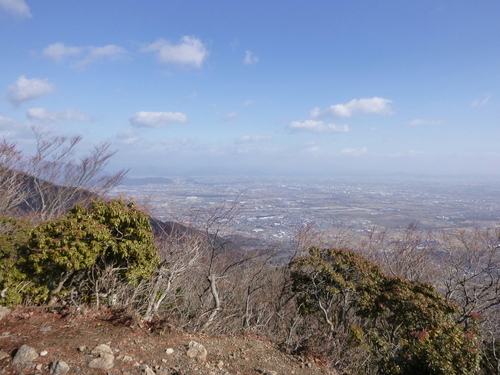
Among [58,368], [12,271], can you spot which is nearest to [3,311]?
[12,271]

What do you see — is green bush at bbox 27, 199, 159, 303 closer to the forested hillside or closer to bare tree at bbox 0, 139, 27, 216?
the forested hillside

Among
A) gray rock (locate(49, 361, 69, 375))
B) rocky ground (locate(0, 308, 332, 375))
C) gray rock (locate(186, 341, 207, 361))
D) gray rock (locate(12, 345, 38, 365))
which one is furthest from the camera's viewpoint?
gray rock (locate(186, 341, 207, 361))

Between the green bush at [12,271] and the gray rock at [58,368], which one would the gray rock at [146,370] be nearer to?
the gray rock at [58,368]

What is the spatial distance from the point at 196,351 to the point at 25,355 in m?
2.64

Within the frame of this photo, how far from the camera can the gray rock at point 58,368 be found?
3.87 m

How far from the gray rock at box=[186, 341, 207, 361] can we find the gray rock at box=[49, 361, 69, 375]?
1.89 metres

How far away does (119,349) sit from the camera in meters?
4.66

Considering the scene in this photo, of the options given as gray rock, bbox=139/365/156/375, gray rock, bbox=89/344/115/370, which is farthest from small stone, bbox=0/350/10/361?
gray rock, bbox=139/365/156/375

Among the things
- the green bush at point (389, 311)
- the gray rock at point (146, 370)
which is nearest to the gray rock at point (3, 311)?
the gray rock at point (146, 370)

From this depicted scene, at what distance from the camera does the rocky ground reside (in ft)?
13.5

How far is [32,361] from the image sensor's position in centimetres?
404

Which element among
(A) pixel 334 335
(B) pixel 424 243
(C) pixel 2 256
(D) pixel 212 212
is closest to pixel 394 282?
(A) pixel 334 335

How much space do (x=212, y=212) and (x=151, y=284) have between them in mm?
3239

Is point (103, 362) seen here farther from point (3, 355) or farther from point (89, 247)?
point (89, 247)
